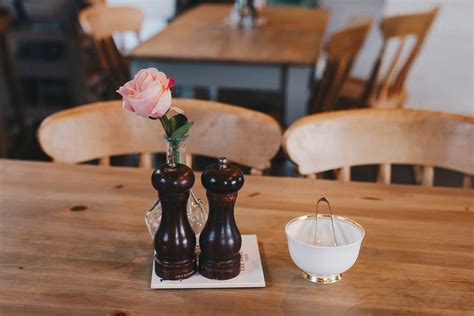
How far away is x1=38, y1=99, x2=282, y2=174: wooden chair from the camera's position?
4.40ft

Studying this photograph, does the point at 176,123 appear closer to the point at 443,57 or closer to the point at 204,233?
the point at 204,233

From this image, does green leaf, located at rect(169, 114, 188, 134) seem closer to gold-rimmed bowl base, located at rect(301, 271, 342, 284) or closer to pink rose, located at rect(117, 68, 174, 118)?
pink rose, located at rect(117, 68, 174, 118)

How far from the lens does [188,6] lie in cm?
469

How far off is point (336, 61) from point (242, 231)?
4.96 ft

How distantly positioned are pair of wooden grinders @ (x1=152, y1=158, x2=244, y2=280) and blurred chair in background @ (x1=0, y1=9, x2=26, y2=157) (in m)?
2.78

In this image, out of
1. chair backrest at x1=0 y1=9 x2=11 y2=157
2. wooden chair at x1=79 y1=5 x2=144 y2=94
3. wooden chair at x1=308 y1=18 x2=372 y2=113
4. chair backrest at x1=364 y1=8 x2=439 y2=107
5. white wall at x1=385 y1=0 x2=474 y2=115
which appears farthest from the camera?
white wall at x1=385 y1=0 x2=474 y2=115

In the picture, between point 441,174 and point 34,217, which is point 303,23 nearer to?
point 441,174

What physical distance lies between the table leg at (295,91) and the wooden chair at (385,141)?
1100 millimetres

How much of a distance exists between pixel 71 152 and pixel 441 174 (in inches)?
87.8

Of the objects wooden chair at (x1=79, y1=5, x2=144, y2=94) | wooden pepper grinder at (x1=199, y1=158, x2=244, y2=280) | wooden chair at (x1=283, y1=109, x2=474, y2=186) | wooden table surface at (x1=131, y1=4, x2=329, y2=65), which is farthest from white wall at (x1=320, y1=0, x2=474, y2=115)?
wooden pepper grinder at (x1=199, y1=158, x2=244, y2=280)

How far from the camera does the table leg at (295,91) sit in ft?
7.98

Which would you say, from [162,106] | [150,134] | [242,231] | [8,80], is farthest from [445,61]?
[162,106]

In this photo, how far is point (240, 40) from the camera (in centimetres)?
279

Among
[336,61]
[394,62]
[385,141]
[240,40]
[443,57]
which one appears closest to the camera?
[385,141]
